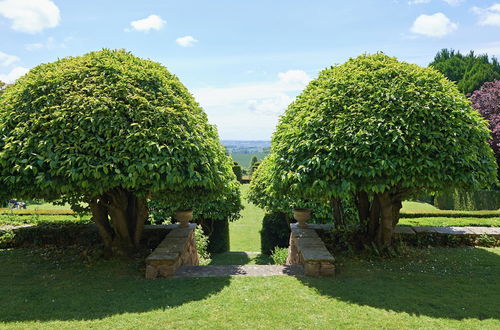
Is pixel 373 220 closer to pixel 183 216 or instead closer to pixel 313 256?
pixel 313 256

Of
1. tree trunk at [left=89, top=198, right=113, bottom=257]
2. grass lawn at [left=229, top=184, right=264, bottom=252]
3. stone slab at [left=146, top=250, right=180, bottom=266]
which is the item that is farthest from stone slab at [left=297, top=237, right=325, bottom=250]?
grass lawn at [left=229, top=184, right=264, bottom=252]

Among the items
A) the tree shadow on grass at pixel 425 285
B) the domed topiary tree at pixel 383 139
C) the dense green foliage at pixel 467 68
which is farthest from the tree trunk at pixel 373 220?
the dense green foliage at pixel 467 68

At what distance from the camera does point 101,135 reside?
19.0 feet

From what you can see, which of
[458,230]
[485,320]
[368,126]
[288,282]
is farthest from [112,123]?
[458,230]

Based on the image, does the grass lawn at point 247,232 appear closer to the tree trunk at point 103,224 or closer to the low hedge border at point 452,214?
the low hedge border at point 452,214

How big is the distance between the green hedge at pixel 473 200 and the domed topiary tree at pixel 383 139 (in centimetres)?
1301

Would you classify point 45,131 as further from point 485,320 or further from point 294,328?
point 485,320

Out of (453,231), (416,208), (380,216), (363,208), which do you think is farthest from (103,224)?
(416,208)

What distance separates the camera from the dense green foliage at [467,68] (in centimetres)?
2964

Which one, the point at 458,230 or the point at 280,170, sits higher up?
the point at 280,170

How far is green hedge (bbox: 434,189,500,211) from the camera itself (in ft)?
58.6

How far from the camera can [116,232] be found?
736 centimetres

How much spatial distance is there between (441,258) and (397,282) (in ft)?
6.90

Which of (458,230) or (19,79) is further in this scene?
(458,230)
